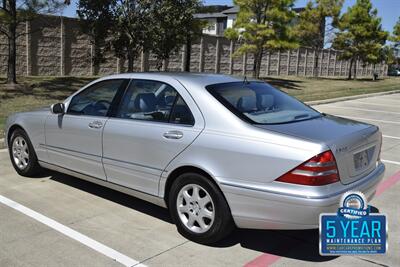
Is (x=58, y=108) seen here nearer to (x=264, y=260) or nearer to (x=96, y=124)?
(x=96, y=124)

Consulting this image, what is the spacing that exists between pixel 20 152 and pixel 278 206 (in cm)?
389

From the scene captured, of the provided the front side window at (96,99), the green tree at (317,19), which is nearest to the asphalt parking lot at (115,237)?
the front side window at (96,99)

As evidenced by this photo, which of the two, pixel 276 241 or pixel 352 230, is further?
pixel 276 241

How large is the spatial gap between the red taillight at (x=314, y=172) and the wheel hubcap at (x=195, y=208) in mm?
756

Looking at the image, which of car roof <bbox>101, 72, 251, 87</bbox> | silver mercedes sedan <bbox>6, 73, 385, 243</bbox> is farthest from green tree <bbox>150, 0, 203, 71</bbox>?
car roof <bbox>101, 72, 251, 87</bbox>

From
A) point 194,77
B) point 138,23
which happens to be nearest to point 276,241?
point 194,77

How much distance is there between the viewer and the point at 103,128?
15.8 feet

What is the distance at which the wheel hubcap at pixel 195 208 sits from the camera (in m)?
3.98

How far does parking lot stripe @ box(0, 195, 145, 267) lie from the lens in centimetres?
378

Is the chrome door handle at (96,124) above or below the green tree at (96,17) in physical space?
below

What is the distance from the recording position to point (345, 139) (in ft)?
12.4

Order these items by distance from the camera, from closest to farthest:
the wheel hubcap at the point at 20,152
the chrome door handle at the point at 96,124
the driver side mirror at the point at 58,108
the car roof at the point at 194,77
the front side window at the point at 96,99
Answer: the car roof at the point at 194,77 → the chrome door handle at the point at 96,124 → the front side window at the point at 96,99 → the driver side mirror at the point at 58,108 → the wheel hubcap at the point at 20,152

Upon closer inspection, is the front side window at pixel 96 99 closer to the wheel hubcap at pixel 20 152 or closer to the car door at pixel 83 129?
the car door at pixel 83 129

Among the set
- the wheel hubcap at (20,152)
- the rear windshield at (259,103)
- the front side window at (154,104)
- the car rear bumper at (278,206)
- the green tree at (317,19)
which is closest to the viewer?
the car rear bumper at (278,206)
